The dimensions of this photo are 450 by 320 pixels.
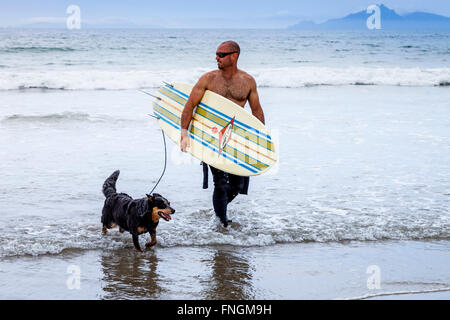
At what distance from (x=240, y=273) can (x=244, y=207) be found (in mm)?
1864

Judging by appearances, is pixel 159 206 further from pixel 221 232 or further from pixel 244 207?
pixel 244 207

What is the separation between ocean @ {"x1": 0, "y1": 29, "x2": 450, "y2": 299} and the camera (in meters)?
4.05

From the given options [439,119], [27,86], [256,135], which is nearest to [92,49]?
[27,86]

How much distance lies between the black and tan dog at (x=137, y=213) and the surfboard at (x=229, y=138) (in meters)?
0.76

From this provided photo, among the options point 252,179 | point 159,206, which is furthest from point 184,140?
point 252,179

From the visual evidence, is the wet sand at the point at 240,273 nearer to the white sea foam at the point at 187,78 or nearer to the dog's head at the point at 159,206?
the dog's head at the point at 159,206

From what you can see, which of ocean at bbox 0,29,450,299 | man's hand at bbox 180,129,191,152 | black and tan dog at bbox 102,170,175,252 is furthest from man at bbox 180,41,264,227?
ocean at bbox 0,29,450,299

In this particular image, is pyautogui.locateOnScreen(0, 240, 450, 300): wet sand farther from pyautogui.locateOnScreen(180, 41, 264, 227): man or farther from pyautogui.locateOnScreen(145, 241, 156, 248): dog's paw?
pyautogui.locateOnScreen(180, 41, 264, 227): man

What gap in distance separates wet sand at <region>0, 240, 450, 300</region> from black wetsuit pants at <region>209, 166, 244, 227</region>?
532 millimetres

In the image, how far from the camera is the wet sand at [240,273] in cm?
381

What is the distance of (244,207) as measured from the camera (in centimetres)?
604
